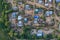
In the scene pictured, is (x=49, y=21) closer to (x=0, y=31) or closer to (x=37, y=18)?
(x=37, y=18)

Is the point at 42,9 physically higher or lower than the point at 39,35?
higher

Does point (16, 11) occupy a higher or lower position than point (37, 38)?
higher

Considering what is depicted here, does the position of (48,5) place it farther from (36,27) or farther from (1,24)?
(1,24)

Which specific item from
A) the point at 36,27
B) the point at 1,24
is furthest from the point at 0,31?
the point at 36,27

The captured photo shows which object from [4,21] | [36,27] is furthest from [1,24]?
[36,27]

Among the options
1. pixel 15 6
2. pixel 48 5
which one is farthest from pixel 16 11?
pixel 48 5

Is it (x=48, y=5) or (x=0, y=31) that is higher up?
(x=48, y=5)

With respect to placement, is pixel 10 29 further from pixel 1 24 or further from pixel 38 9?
pixel 38 9
